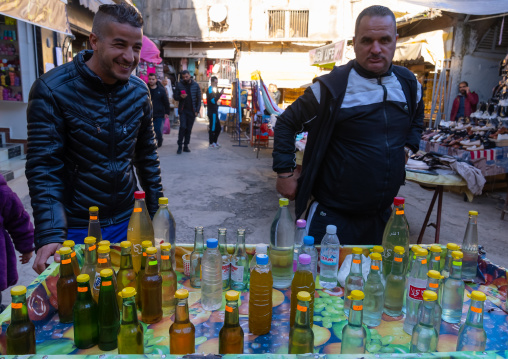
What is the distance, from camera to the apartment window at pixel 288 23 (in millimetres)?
21484

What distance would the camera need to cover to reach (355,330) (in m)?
1.26

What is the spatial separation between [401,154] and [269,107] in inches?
283

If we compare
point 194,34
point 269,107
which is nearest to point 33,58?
point 269,107

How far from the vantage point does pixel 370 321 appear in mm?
1529

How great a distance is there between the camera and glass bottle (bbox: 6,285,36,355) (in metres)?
1.20

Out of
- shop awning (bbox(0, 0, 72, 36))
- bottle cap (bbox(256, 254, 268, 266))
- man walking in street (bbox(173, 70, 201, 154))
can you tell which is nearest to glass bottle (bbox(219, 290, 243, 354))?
bottle cap (bbox(256, 254, 268, 266))

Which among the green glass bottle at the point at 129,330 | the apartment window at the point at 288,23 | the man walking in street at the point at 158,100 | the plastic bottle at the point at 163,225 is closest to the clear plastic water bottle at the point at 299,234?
the plastic bottle at the point at 163,225

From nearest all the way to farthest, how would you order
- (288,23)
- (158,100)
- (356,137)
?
(356,137) < (158,100) < (288,23)

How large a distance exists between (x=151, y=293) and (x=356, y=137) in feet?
5.18

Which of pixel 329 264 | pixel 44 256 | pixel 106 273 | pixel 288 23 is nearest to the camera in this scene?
pixel 106 273

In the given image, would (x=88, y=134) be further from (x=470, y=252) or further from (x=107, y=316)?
(x=470, y=252)

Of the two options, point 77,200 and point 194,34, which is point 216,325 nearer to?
point 77,200

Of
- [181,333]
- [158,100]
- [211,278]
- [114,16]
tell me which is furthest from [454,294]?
[158,100]

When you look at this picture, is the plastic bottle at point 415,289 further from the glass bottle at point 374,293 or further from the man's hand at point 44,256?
the man's hand at point 44,256
